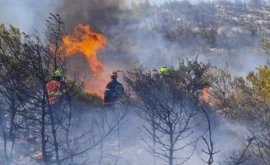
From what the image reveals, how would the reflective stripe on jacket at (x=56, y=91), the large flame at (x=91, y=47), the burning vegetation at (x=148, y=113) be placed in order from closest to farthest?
the reflective stripe on jacket at (x=56, y=91)
the burning vegetation at (x=148, y=113)
the large flame at (x=91, y=47)

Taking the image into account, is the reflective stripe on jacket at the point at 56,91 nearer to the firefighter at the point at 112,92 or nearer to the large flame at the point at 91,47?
the firefighter at the point at 112,92

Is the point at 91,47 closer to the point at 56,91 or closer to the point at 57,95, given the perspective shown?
the point at 57,95

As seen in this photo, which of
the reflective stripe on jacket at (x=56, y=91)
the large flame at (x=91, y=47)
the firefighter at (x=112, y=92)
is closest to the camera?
the reflective stripe on jacket at (x=56, y=91)

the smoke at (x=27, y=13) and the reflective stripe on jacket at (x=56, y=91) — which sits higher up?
the smoke at (x=27, y=13)

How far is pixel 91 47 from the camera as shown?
22406 millimetres

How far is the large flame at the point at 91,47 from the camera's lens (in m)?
20.0

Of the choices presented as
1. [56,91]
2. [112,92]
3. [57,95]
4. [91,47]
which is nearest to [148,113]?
[57,95]

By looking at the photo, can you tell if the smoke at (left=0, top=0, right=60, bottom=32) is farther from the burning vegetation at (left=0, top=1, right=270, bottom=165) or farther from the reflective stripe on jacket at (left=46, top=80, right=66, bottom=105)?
the reflective stripe on jacket at (left=46, top=80, right=66, bottom=105)

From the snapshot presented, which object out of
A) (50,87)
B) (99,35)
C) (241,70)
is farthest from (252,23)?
(50,87)

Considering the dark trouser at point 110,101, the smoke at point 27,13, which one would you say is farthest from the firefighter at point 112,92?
the smoke at point 27,13

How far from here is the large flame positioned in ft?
65.5

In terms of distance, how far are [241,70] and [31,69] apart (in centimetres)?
2040

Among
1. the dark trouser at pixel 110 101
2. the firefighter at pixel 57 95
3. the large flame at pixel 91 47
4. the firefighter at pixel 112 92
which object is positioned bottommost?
the firefighter at pixel 57 95

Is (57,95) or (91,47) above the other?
(91,47)
